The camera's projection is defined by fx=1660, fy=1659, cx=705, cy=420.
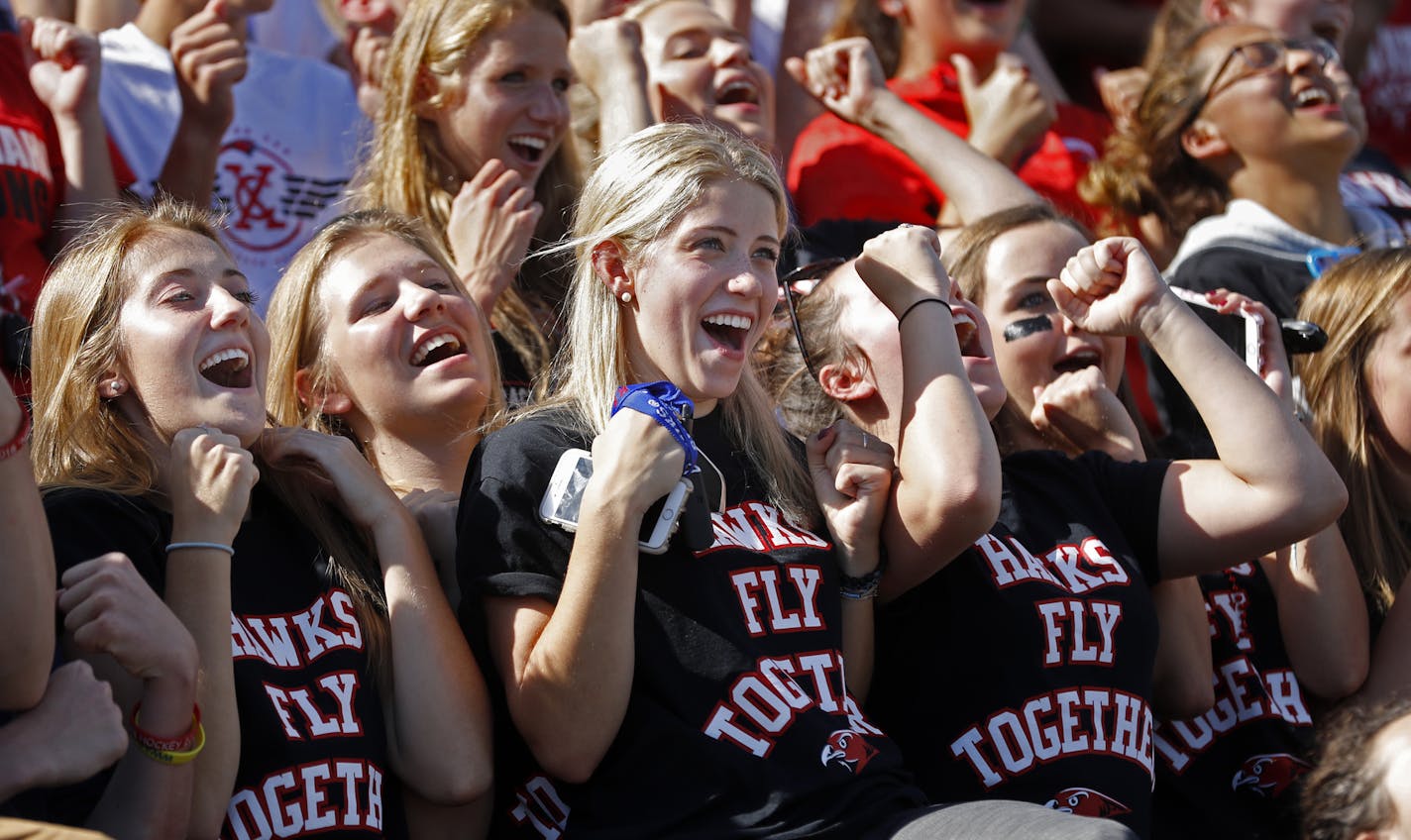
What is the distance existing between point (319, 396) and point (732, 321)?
850 mm

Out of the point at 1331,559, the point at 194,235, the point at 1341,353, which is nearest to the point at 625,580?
the point at 194,235

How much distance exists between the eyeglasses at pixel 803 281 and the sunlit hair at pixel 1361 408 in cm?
108

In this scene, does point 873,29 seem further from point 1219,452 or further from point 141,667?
point 141,667

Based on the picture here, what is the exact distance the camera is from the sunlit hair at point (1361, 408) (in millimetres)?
3402

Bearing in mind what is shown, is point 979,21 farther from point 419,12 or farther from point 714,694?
point 714,694

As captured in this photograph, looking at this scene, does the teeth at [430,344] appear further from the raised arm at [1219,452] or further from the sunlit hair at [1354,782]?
the sunlit hair at [1354,782]

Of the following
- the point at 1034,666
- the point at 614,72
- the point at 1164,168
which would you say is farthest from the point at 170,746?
the point at 1164,168

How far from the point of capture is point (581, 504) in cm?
236

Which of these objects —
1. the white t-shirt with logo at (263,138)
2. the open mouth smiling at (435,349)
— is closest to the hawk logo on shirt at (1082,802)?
the open mouth smiling at (435,349)

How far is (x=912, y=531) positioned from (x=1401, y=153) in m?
4.65

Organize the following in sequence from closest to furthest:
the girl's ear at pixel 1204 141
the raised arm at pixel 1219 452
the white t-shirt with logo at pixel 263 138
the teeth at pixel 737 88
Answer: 1. the raised arm at pixel 1219 452
2. the white t-shirt with logo at pixel 263 138
3. the teeth at pixel 737 88
4. the girl's ear at pixel 1204 141

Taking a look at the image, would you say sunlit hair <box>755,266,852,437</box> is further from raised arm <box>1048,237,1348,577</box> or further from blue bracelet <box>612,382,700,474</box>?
blue bracelet <box>612,382,700,474</box>

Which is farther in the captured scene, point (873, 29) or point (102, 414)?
point (873, 29)

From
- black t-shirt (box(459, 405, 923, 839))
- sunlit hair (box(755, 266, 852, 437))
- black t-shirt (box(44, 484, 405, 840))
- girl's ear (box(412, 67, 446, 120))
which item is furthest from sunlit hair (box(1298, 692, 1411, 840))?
girl's ear (box(412, 67, 446, 120))
